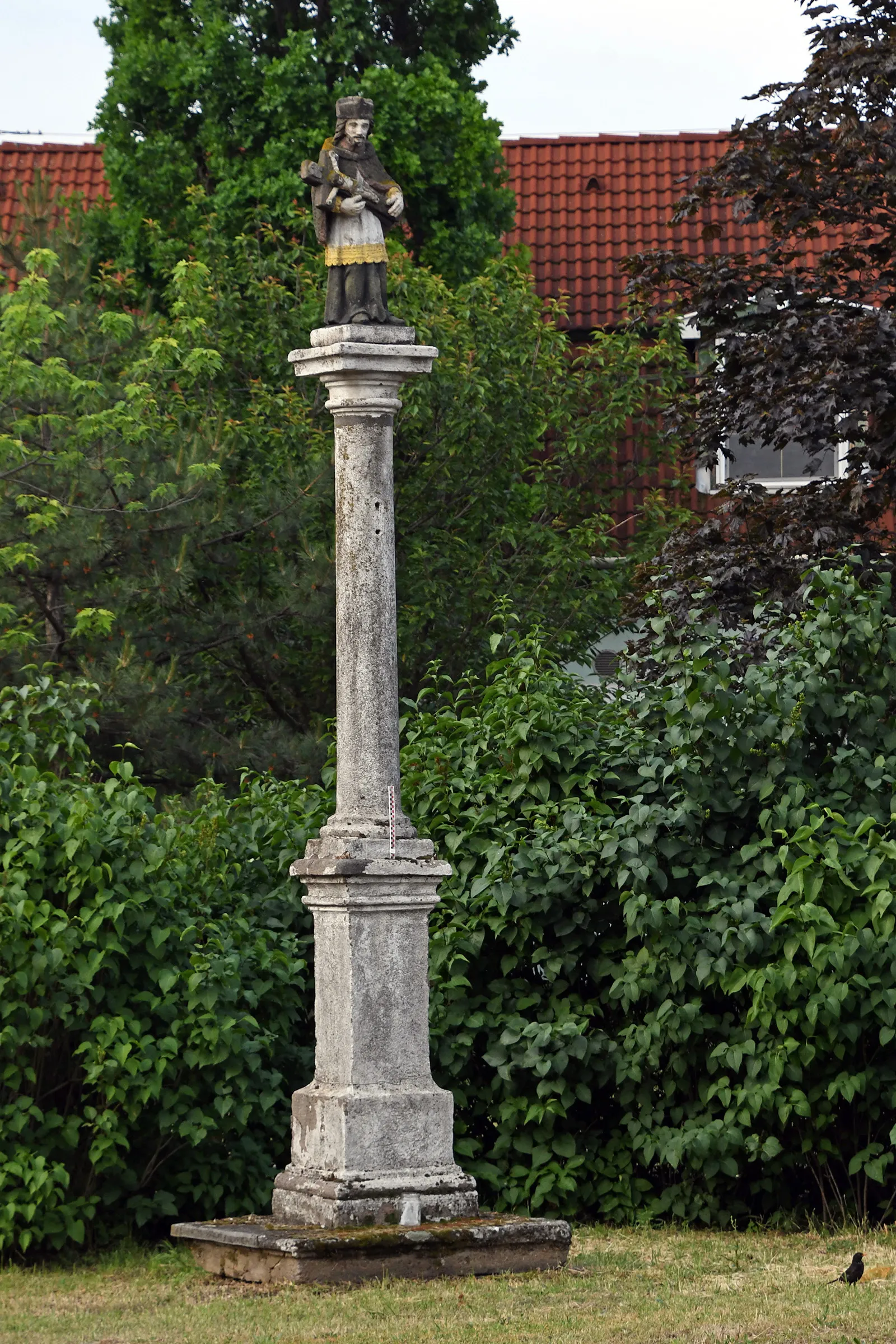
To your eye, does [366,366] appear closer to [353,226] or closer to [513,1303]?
[353,226]

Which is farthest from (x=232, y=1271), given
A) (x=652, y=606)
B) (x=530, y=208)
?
(x=530, y=208)

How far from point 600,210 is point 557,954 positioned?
→ 40.5 feet

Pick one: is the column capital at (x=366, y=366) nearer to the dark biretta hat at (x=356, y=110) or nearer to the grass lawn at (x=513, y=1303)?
the dark biretta hat at (x=356, y=110)

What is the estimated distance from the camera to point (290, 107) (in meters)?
16.7

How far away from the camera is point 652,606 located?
1098 cm

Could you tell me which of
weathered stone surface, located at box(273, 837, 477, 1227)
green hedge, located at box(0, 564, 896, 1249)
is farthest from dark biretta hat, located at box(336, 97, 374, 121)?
weathered stone surface, located at box(273, 837, 477, 1227)

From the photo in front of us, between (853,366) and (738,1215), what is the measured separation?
457cm

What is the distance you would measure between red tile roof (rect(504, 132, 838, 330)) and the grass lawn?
11.8 meters

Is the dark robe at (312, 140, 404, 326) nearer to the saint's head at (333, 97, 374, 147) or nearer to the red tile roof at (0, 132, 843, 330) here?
the saint's head at (333, 97, 374, 147)

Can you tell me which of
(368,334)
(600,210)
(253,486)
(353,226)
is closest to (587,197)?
(600,210)

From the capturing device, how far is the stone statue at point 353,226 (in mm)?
8547

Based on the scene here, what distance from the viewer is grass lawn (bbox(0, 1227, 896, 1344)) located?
6.62 m

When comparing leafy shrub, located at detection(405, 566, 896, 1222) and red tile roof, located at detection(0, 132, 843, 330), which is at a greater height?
red tile roof, located at detection(0, 132, 843, 330)

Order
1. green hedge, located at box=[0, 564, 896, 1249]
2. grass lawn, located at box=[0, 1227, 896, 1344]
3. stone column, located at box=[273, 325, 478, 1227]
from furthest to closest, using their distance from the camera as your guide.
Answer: green hedge, located at box=[0, 564, 896, 1249]
stone column, located at box=[273, 325, 478, 1227]
grass lawn, located at box=[0, 1227, 896, 1344]
